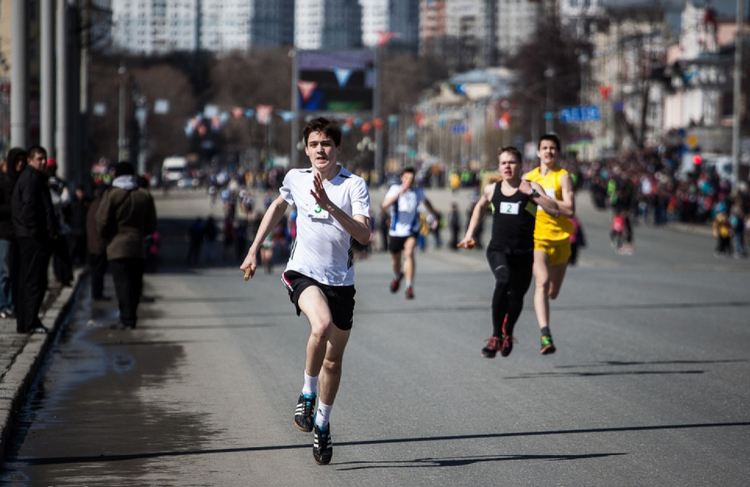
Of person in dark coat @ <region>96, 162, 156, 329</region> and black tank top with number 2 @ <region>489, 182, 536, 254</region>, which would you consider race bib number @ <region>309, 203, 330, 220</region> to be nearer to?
black tank top with number 2 @ <region>489, 182, 536, 254</region>

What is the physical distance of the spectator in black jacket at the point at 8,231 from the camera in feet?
43.8

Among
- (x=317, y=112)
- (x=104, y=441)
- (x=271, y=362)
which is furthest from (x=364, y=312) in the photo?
(x=317, y=112)

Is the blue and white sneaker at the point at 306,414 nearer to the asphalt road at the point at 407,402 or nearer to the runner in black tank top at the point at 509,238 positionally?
the asphalt road at the point at 407,402

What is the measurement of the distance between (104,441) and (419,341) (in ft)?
19.1

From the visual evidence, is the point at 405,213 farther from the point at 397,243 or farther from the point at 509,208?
the point at 509,208

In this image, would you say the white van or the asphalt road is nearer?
the asphalt road

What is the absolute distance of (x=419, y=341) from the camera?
13344 mm

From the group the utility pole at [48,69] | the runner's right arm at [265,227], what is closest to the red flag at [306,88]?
the utility pole at [48,69]

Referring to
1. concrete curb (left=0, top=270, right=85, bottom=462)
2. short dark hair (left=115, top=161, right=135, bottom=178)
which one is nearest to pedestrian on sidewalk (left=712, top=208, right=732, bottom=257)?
concrete curb (left=0, top=270, right=85, bottom=462)

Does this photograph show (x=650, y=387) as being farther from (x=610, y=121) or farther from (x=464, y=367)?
(x=610, y=121)

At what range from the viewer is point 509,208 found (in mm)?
10742

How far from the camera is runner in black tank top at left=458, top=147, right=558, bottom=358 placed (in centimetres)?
1068

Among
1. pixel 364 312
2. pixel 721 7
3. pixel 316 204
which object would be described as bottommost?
pixel 364 312

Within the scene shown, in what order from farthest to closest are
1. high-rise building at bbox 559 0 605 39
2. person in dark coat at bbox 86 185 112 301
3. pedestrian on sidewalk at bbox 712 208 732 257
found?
1. high-rise building at bbox 559 0 605 39
2. pedestrian on sidewalk at bbox 712 208 732 257
3. person in dark coat at bbox 86 185 112 301
